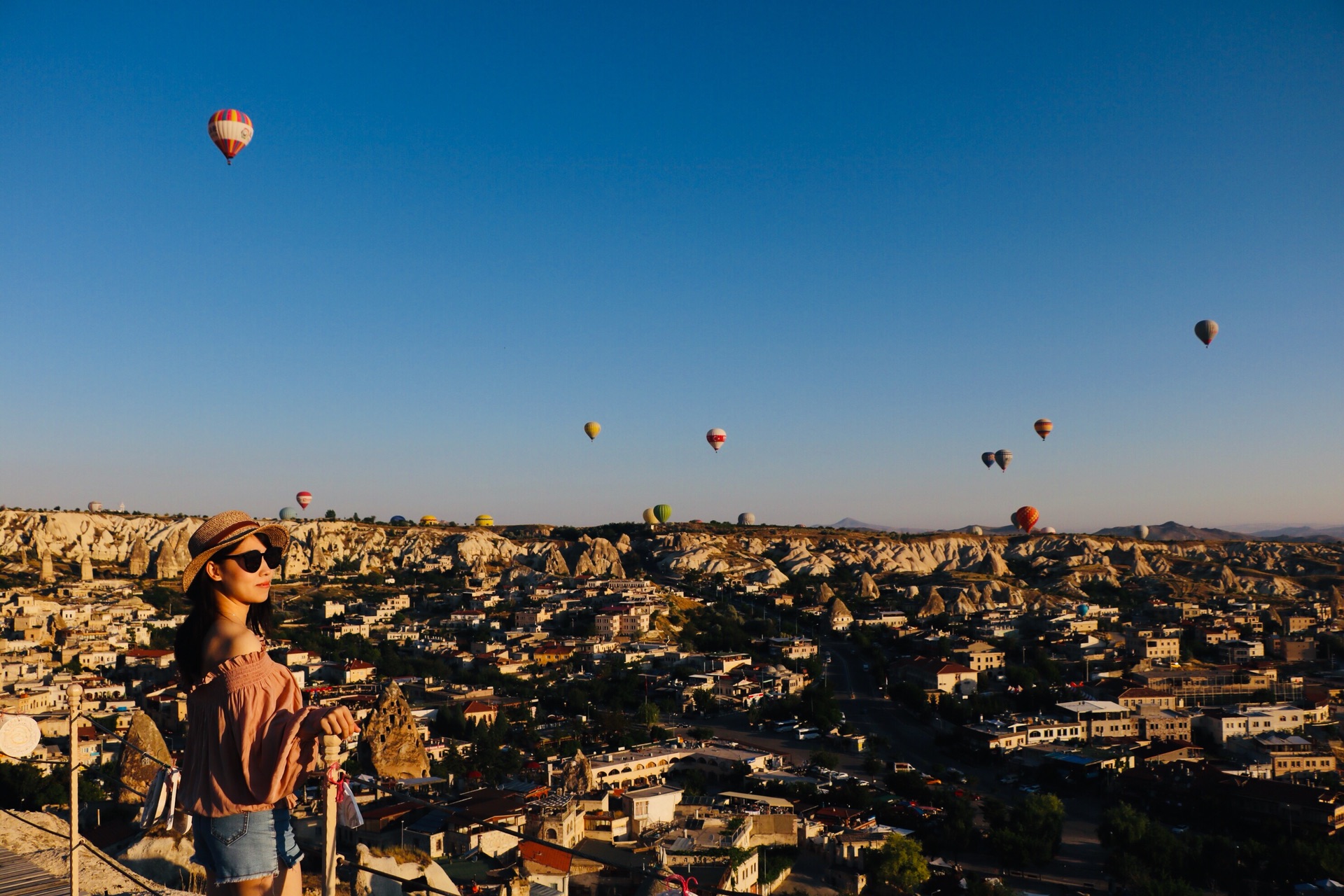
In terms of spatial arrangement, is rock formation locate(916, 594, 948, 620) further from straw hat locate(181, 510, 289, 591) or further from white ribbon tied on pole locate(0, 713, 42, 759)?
straw hat locate(181, 510, 289, 591)

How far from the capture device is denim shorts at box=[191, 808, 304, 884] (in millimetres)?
1922

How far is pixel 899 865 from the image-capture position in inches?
485

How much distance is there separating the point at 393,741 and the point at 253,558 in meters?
16.5

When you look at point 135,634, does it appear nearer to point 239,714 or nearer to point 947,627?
point 947,627

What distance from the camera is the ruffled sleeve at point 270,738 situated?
1.82 metres

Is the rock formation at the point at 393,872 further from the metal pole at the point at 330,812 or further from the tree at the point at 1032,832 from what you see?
the tree at the point at 1032,832

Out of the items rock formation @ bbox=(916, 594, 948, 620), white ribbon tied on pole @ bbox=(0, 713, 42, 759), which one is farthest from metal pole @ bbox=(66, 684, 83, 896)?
rock formation @ bbox=(916, 594, 948, 620)

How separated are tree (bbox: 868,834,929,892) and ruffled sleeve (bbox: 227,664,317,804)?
11624 millimetres

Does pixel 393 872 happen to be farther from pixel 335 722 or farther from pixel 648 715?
pixel 648 715

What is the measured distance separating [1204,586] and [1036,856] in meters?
40.2

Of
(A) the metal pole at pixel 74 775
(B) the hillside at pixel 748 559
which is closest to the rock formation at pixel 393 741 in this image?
(A) the metal pole at pixel 74 775

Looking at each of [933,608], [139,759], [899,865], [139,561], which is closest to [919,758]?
[899,865]

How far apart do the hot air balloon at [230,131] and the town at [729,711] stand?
9171 millimetres

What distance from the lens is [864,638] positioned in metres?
34.0
